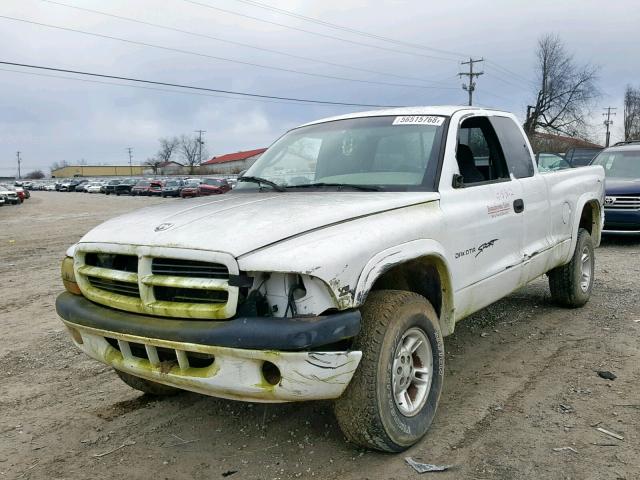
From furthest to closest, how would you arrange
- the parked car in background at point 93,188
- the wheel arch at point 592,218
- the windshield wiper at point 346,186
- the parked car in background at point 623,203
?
the parked car in background at point 93,188 → the parked car in background at point 623,203 → the wheel arch at point 592,218 → the windshield wiper at point 346,186

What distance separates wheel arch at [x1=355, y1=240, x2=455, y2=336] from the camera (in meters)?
3.01

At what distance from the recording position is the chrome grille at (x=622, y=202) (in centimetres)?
995

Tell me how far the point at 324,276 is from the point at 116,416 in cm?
→ 205

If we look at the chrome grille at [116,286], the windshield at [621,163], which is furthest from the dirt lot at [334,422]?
the windshield at [621,163]

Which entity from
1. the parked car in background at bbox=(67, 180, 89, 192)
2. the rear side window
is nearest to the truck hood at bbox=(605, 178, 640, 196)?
the rear side window

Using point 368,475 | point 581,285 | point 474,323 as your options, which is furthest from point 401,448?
point 581,285

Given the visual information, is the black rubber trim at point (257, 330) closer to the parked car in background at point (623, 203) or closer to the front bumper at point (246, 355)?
the front bumper at point (246, 355)

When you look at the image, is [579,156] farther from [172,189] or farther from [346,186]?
[172,189]

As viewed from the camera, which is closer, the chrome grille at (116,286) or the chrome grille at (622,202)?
the chrome grille at (116,286)

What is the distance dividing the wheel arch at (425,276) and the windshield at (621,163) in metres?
9.09

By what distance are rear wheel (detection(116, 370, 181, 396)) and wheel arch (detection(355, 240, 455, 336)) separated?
168cm

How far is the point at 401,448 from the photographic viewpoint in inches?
117

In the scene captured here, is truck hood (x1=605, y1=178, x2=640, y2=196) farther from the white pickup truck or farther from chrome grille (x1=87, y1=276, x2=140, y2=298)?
chrome grille (x1=87, y1=276, x2=140, y2=298)

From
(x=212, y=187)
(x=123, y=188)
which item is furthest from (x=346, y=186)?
(x=123, y=188)
